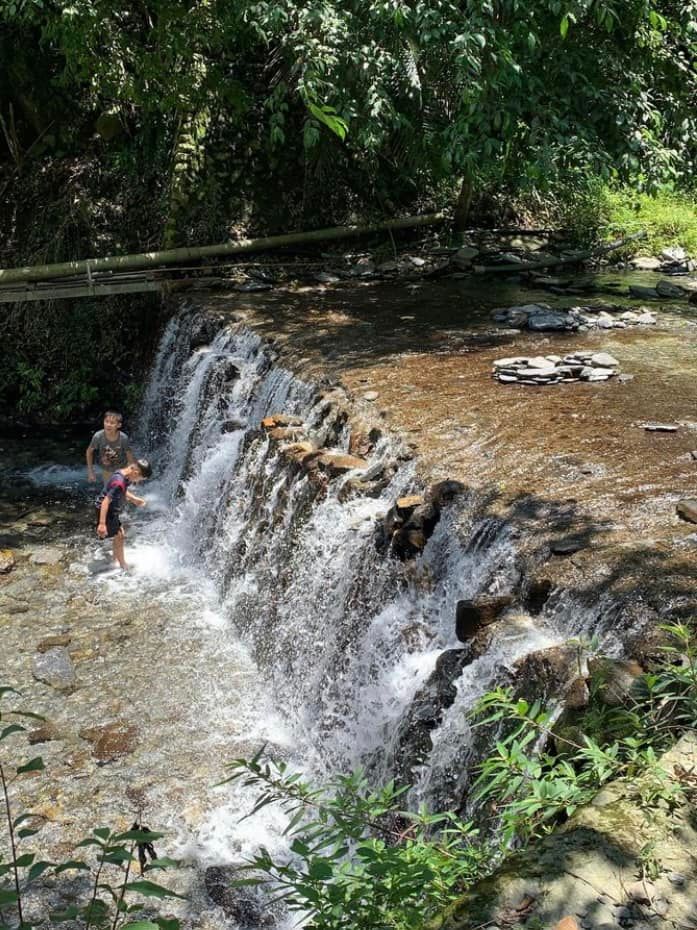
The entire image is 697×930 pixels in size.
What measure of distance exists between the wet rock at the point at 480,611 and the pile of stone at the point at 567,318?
567 cm

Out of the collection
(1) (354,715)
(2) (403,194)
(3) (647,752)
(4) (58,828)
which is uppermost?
(2) (403,194)

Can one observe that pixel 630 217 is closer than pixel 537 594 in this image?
No

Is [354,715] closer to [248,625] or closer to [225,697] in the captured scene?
[225,697]

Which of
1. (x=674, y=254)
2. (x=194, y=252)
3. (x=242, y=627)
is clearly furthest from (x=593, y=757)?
(x=674, y=254)

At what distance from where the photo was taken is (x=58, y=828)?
5750mm

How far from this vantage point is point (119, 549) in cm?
896

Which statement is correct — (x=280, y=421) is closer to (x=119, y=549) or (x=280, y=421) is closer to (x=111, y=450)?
(x=111, y=450)

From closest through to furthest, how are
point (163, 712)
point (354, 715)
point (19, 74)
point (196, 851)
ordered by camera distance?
point (196, 851)
point (354, 715)
point (163, 712)
point (19, 74)

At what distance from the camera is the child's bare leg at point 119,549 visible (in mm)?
8880

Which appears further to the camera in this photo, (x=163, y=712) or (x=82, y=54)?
(x=82, y=54)

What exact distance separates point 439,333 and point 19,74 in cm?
807

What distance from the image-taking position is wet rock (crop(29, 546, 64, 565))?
362 inches

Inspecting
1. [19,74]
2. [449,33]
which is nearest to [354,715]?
[449,33]

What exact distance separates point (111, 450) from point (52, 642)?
1.87 m
